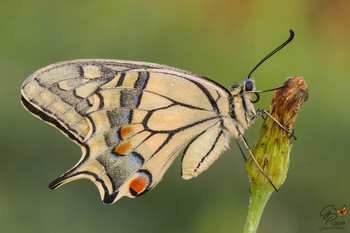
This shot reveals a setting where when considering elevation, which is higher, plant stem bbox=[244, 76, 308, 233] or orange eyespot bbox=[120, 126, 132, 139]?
orange eyespot bbox=[120, 126, 132, 139]

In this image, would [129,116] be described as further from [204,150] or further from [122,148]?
[204,150]

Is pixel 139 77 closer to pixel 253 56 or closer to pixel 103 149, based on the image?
pixel 103 149

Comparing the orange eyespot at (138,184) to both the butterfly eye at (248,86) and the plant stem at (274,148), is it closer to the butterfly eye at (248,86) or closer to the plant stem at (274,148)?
the plant stem at (274,148)

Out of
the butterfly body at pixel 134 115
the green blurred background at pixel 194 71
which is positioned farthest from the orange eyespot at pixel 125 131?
the green blurred background at pixel 194 71

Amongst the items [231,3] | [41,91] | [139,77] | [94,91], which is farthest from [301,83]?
[231,3]

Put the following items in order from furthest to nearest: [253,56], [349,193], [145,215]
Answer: [253,56] → [349,193] → [145,215]

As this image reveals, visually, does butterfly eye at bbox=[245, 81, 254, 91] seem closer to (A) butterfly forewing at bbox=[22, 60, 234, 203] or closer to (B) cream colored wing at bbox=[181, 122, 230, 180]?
(A) butterfly forewing at bbox=[22, 60, 234, 203]
